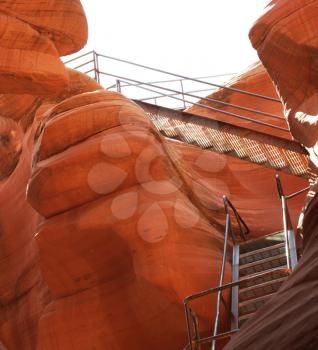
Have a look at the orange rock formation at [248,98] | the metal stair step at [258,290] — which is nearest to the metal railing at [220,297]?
the metal stair step at [258,290]

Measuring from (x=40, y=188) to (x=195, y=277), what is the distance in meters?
2.70

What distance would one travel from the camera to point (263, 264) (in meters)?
9.34

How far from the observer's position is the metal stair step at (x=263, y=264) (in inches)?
364

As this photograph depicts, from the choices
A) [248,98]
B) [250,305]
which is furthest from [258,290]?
[248,98]

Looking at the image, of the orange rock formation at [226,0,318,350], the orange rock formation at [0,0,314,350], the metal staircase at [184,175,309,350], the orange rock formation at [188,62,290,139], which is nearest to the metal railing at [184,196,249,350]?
the metal staircase at [184,175,309,350]

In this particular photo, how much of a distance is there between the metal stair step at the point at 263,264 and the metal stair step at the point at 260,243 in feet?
2.79

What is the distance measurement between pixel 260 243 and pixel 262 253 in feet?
2.50

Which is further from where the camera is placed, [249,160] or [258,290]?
[249,160]

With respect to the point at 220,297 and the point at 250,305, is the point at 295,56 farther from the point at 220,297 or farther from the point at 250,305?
the point at 220,297

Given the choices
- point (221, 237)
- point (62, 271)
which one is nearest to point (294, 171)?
point (221, 237)

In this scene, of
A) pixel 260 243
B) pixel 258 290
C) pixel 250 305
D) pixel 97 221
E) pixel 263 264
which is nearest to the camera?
pixel 250 305

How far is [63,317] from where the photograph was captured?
10953 millimetres

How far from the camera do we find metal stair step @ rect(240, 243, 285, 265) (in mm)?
9609

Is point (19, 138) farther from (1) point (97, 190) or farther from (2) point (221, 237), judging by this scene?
(2) point (221, 237)
